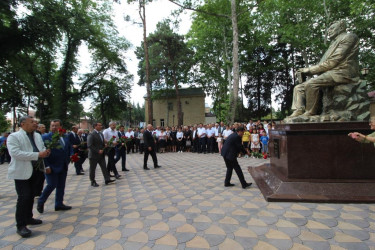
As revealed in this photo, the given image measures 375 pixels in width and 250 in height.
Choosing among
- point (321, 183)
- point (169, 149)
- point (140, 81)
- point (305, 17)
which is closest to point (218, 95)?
point (140, 81)

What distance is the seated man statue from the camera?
530cm

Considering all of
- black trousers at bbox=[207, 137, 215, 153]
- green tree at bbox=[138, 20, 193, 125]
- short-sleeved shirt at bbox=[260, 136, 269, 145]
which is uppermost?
green tree at bbox=[138, 20, 193, 125]

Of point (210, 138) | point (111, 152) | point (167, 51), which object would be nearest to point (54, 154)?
point (111, 152)

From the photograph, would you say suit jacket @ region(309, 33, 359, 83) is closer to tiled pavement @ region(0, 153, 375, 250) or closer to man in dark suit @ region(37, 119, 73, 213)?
tiled pavement @ region(0, 153, 375, 250)

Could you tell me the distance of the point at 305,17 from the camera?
20.0 meters

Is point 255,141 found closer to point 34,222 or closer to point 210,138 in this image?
point 210,138

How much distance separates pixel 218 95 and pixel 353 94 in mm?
31132

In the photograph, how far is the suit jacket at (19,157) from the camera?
3.31 metres

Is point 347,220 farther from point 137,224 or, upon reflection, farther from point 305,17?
point 305,17

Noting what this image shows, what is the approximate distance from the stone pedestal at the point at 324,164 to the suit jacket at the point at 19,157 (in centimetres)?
440

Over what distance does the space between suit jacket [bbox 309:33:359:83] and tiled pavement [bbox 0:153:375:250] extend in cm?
306

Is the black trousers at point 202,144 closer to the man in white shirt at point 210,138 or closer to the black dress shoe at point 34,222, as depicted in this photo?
the man in white shirt at point 210,138

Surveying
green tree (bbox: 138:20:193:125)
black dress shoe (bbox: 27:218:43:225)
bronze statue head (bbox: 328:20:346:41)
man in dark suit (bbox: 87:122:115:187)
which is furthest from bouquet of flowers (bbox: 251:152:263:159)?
green tree (bbox: 138:20:193:125)

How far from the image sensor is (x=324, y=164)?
4.75 m
